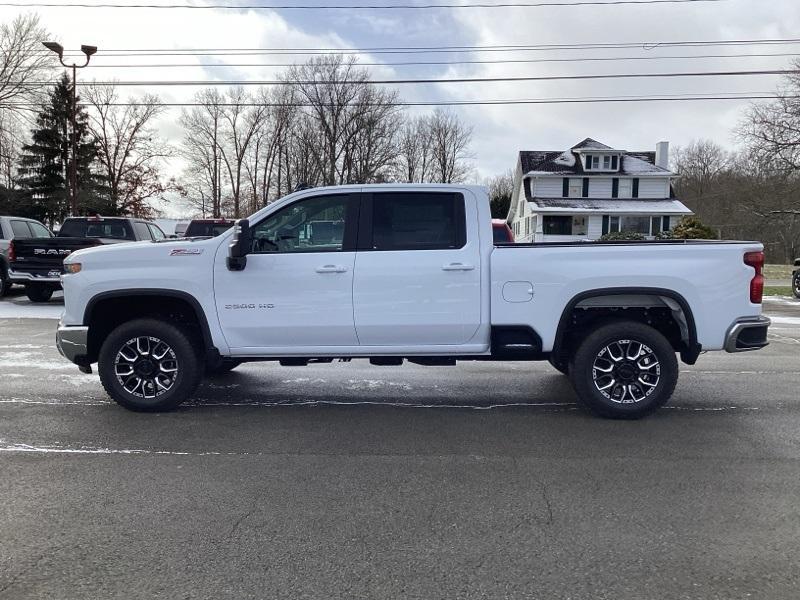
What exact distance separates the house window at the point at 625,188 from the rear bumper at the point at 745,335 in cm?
4393

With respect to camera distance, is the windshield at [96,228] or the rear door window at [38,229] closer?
the windshield at [96,228]

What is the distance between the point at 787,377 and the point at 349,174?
145 feet

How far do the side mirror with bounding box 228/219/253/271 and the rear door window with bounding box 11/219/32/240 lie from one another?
14.0 meters

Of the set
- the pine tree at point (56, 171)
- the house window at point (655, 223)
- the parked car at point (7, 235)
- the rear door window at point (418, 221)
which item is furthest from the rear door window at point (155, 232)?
the house window at point (655, 223)

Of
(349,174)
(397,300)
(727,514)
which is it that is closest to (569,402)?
(397,300)

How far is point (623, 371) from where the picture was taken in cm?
558

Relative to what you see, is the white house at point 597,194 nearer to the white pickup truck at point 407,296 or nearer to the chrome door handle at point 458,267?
the white pickup truck at point 407,296

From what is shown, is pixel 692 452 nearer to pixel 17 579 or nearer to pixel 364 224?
pixel 364 224

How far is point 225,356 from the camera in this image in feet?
19.0

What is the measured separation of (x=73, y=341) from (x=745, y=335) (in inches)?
240

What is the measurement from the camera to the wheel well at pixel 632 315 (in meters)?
5.43

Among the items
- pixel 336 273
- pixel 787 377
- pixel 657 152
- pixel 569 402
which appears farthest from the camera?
pixel 657 152

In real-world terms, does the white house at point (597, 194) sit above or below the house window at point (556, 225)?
above

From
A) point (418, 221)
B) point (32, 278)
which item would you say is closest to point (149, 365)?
point (418, 221)
